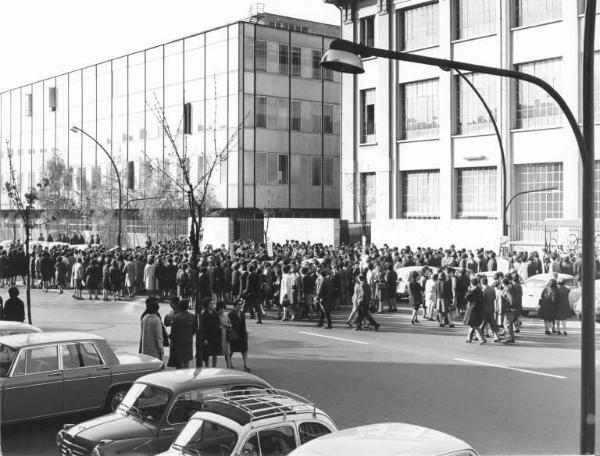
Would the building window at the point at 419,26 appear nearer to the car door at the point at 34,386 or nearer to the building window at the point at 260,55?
the building window at the point at 260,55

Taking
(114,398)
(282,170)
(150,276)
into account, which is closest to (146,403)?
(114,398)

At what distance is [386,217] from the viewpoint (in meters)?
44.1

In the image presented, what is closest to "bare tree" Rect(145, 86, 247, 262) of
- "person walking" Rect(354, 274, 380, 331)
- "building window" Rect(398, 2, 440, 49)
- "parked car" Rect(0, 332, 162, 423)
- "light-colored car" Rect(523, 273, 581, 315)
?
"parked car" Rect(0, 332, 162, 423)

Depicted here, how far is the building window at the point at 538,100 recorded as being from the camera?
1412 inches

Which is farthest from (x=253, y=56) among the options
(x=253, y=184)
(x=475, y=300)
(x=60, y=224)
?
(x=475, y=300)

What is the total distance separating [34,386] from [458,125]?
3348 cm

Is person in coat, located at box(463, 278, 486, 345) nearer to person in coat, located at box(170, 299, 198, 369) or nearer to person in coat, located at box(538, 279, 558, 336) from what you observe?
person in coat, located at box(538, 279, 558, 336)

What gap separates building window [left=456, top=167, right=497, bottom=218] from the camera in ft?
127

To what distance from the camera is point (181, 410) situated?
28.5 ft

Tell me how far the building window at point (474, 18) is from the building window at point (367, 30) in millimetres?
6760

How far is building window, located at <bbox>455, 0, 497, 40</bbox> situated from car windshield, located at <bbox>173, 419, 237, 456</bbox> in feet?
115

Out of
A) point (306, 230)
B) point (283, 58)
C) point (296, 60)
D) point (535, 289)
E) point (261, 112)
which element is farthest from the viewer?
point (296, 60)

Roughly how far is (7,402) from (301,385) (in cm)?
538

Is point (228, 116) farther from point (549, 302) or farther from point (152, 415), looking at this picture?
point (152, 415)
